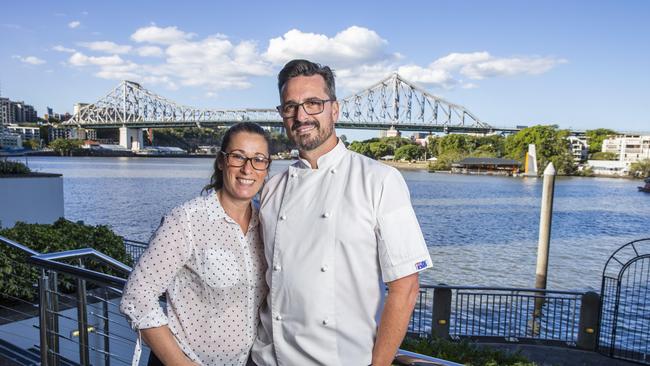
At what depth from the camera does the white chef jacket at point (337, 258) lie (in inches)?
58.2

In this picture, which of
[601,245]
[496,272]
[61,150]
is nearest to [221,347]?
[496,272]

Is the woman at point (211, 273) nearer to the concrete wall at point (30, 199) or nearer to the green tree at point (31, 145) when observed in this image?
the concrete wall at point (30, 199)

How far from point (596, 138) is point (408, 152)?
157ft

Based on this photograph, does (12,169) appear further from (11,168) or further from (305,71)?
(305,71)

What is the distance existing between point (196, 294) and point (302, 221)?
41cm

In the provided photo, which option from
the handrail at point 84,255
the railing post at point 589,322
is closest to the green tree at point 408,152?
the railing post at point 589,322

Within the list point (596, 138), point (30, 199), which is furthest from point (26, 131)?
point (596, 138)

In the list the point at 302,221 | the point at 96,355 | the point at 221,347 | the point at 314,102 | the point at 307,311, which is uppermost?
the point at 314,102

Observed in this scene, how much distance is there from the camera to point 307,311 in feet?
5.08

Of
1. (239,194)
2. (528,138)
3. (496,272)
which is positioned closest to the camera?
(239,194)

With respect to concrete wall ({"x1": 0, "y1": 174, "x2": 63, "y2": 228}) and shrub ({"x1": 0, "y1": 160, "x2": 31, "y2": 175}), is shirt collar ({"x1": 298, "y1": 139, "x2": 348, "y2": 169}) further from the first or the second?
shrub ({"x1": 0, "y1": 160, "x2": 31, "y2": 175})

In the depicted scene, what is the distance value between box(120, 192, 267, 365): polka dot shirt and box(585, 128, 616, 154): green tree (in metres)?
119

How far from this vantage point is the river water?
15914 mm

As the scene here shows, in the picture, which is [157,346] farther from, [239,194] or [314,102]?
[314,102]
